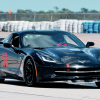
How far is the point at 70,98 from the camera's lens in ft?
22.5

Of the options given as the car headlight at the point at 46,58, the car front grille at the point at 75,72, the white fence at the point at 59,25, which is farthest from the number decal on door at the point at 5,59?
the white fence at the point at 59,25

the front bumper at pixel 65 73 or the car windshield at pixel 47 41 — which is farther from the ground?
the car windshield at pixel 47 41

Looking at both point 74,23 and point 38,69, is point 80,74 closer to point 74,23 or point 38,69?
point 38,69

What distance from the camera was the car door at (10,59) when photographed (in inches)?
372

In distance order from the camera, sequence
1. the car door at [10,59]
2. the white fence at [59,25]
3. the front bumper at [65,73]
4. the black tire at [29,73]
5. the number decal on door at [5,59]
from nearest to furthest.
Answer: the front bumper at [65,73] → the black tire at [29,73] → the car door at [10,59] → the number decal on door at [5,59] → the white fence at [59,25]

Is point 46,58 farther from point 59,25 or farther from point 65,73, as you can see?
point 59,25

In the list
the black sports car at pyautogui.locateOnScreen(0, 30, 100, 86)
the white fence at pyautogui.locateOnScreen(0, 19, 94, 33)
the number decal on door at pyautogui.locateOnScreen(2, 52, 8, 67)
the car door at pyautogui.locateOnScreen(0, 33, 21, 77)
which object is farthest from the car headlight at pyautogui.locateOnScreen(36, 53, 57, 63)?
the white fence at pyautogui.locateOnScreen(0, 19, 94, 33)

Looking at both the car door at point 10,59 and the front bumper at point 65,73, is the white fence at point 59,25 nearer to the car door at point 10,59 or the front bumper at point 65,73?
the car door at point 10,59

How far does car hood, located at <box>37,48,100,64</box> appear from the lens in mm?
8492

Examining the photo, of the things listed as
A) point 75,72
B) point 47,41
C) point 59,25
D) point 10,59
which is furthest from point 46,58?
point 59,25

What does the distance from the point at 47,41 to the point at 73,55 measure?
125 cm

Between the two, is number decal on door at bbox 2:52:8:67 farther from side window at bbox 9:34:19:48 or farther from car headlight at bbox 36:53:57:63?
car headlight at bbox 36:53:57:63

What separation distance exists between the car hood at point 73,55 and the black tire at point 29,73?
36 centimetres

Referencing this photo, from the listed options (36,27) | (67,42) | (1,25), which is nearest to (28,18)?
(1,25)
